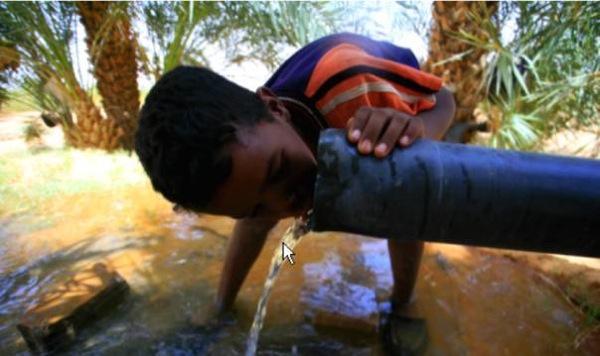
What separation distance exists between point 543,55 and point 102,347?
3.28m

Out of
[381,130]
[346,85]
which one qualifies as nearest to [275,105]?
[346,85]

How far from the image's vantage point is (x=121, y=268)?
2.45 meters

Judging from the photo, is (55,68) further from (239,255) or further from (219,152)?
(219,152)

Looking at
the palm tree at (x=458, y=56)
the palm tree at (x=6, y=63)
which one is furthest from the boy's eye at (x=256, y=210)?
the palm tree at (x=6, y=63)

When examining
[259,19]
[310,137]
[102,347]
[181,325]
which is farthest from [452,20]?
[102,347]

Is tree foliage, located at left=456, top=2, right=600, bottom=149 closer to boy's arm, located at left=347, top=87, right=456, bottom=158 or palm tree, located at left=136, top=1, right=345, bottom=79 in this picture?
palm tree, located at left=136, top=1, right=345, bottom=79

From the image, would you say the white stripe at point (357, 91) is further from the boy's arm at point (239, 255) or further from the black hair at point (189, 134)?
the boy's arm at point (239, 255)

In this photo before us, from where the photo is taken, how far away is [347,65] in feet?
4.81

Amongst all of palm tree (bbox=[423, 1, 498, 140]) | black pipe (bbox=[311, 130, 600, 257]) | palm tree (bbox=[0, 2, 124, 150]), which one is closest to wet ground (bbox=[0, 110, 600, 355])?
black pipe (bbox=[311, 130, 600, 257])

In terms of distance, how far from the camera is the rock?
1781mm

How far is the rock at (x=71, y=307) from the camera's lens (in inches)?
Result: 70.1

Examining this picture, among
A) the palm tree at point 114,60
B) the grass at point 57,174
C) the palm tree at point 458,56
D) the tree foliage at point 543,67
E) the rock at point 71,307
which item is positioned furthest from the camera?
the palm tree at point 114,60

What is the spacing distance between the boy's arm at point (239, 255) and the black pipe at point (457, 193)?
1130mm

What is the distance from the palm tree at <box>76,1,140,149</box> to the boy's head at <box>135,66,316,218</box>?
394 cm
